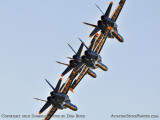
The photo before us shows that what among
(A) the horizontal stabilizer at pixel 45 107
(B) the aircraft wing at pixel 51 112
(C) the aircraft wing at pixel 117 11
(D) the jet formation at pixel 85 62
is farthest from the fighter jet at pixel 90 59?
(B) the aircraft wing at pixel 51 112

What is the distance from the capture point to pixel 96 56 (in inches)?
6826

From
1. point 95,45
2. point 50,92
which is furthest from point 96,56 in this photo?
point 50,92

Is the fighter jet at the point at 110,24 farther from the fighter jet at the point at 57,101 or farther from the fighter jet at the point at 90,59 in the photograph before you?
the fighter jet at the point at 57,101

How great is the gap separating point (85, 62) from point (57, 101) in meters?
15.1

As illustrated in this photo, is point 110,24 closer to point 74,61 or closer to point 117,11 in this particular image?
point 117,11

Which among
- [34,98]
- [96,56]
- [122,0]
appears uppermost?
[122,0]

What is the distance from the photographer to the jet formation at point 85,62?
17150 centimetres

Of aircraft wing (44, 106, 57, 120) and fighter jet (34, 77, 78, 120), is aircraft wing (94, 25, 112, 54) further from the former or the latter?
aircraft wing (44, 106, 57, 120)

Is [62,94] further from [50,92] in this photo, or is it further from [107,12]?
[107,12]

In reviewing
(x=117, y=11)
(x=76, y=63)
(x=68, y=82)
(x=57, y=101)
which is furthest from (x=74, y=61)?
(x=117, y=11)

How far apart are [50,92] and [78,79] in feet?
51.2

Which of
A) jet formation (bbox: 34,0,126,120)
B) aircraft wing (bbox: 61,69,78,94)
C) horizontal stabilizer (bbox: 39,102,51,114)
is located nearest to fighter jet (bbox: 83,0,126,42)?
jet formation (bbox: 34,0,126,120)

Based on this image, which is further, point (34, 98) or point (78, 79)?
point (78, 79)

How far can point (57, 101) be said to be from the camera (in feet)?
579
